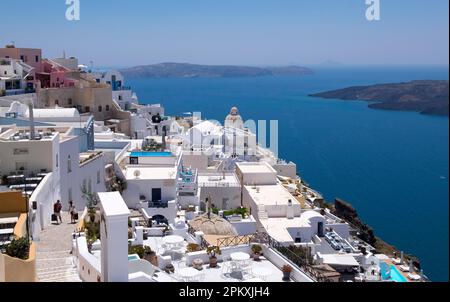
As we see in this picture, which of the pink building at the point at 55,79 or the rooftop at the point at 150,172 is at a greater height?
the pink building at the point at 55,79

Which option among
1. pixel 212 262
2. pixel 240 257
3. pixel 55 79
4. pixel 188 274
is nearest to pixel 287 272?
pixel 240 257

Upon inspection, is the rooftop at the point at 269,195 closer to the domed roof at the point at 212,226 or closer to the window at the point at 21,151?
the domed roof at the point at 212,226

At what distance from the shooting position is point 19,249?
21.9 ft

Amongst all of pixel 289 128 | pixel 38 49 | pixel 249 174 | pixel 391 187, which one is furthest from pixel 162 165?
pixel 289 128

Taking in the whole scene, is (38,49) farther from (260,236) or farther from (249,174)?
(260,236)

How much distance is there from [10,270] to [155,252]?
121 inches

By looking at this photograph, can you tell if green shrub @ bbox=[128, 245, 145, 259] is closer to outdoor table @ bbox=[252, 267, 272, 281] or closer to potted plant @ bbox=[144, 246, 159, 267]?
potted plant @ bbox=[144, 246, 159, 267]

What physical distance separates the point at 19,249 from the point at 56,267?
1.04m

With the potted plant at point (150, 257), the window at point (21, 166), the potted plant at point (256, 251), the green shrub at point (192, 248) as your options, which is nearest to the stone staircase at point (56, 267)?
the potted plant at point (150, 257)

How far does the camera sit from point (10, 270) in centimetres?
633

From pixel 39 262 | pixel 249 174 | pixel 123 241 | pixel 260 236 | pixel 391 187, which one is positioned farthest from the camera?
pixel 391 187

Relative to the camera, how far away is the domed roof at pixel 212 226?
12.6m

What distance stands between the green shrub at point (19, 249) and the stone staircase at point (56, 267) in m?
0.59

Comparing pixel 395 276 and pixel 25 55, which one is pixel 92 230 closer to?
pixel 395 276
